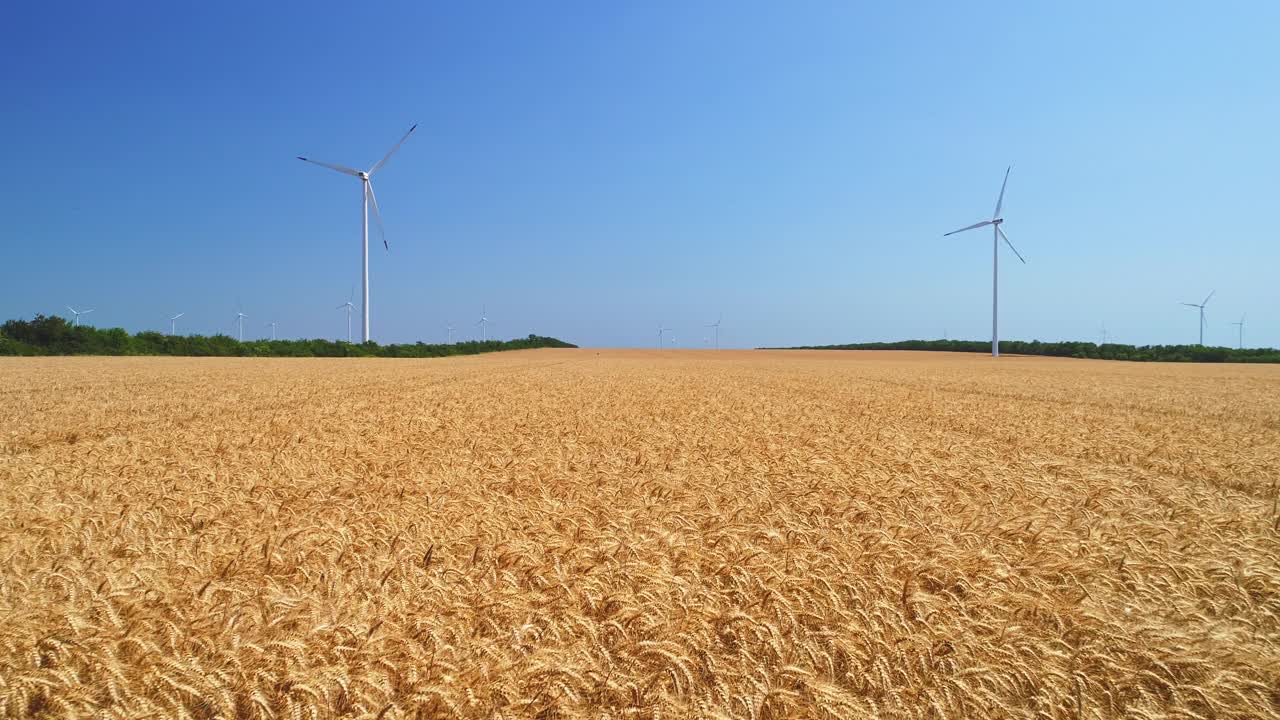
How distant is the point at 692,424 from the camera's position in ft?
35.1

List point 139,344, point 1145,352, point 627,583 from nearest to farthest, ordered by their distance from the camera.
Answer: point 627,583, point 139,344, point 1145,352

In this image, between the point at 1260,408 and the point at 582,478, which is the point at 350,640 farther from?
the point at 1260,408

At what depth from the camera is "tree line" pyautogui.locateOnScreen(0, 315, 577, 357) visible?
44750 millimetres

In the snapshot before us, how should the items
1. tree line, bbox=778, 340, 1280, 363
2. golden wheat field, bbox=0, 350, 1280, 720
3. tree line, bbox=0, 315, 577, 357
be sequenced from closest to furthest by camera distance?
golden wheat field, bbox=0, 350, 1280, 720 < tree line, bbox=0, 315, 577, 357 < tree line, bbox=778, 340, 1280, 363

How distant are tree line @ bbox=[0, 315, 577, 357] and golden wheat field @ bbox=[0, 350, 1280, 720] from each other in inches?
1935

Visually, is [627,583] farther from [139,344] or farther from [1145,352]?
[1145,352]

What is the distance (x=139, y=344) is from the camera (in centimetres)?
4869

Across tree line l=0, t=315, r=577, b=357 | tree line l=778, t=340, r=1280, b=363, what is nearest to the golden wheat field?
tree line l=0, t=315, r=577, b=357

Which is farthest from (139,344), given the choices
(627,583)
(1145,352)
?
(1145,352)

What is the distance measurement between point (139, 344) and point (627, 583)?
2320 inches

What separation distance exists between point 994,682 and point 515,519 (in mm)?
3177

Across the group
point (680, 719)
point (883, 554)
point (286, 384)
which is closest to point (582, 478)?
point (883, 554)

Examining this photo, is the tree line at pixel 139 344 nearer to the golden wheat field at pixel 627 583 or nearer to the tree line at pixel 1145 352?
the golden wheat field at pixel 627 583

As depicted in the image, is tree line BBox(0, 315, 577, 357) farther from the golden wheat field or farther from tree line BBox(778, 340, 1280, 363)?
tree line BBox(778, 340, 1280, 363)
